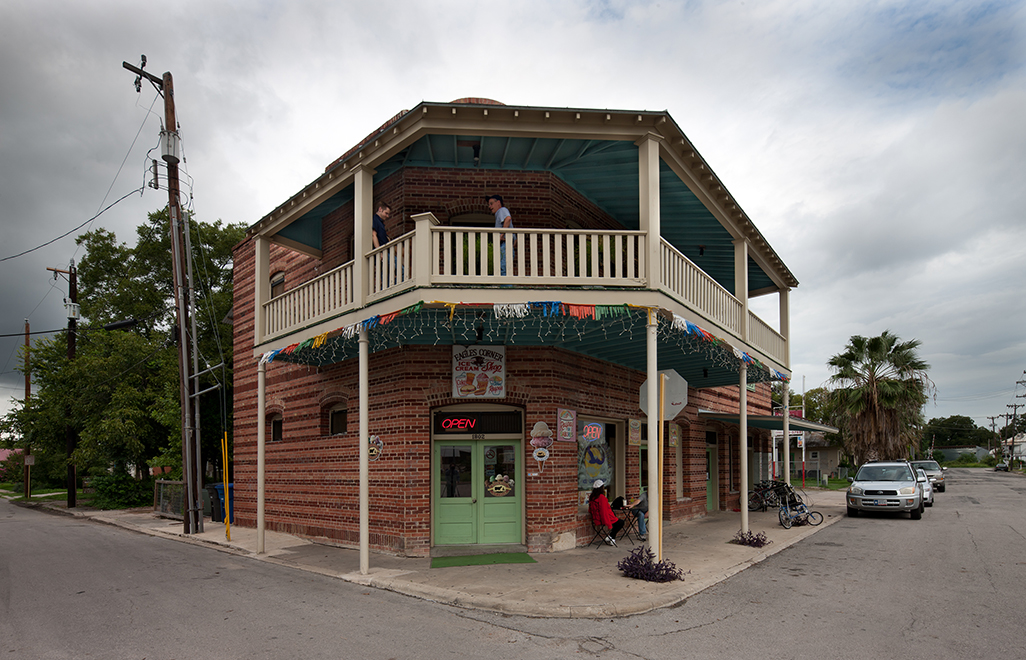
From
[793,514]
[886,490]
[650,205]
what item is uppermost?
[650,205]

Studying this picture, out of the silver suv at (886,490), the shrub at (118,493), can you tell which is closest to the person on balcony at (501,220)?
the silver suv at (886,490)

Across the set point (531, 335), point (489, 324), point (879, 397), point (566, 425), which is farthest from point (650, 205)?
point (879, 397)

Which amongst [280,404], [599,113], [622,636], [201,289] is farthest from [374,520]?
[201,289]

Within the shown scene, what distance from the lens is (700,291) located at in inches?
452

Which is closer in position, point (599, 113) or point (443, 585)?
point (443, 585)

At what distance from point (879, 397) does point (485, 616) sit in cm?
2615

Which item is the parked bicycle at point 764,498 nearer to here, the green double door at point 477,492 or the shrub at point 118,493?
the green double door at point 477,492

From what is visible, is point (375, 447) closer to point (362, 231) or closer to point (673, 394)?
point (362, 231)

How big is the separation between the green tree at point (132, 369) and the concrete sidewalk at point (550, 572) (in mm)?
12539

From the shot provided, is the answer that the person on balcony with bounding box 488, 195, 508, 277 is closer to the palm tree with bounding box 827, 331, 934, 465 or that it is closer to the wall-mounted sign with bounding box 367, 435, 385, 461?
the wall-mounted sign with bounding box 367, 435, 385, 461

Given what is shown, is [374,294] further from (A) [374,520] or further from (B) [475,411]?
(A) [374,520]

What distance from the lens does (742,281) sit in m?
13.7

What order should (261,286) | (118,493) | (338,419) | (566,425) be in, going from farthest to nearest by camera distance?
(118,493), (338,419), (261,286), (566,425)

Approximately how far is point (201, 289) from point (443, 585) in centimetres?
2797
